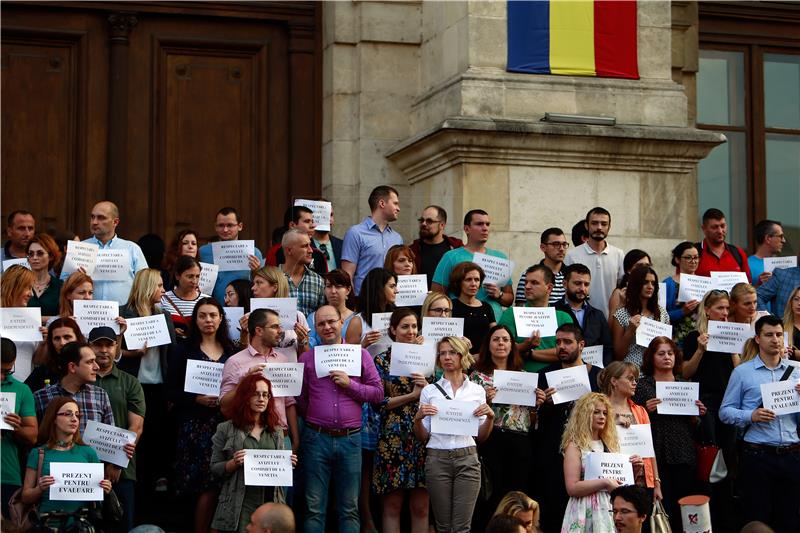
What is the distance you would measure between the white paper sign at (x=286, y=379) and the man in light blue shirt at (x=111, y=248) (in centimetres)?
188

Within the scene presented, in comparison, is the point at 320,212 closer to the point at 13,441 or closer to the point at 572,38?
the point at 572,38

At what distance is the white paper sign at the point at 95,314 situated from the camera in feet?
41.1

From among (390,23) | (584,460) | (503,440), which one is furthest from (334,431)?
(390,23)

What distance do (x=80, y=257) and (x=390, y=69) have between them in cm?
508

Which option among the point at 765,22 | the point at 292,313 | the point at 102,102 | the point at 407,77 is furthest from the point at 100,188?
the point at 765,22

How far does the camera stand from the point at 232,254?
46.5 feet

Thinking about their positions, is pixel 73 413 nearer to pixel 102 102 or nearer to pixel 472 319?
pixel 472 319

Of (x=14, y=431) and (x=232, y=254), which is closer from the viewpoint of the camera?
(x=14, y=431)

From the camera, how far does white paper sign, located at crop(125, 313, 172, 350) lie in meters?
12.6

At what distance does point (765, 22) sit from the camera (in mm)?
19047

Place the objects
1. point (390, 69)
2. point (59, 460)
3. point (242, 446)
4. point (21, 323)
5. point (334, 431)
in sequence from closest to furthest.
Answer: point (59, 460) < point (242, 446) < point (334, 431) < point (21, 323) < point (390, 69)

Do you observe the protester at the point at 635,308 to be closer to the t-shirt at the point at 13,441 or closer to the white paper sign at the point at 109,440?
the white paper sign at the point at 109,440

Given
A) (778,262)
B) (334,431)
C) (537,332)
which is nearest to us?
(334,431)

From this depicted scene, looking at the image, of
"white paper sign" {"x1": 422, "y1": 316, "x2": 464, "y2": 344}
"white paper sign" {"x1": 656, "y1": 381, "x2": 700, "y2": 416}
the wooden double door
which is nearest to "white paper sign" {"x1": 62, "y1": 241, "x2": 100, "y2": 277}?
"white paper sign" {"x1": 422, "y1": 316, "x2": 464, "y2": 344}
